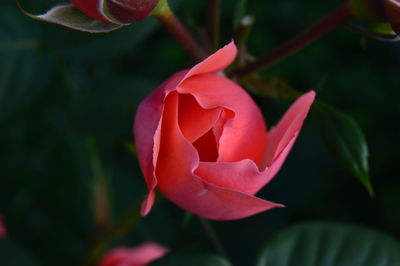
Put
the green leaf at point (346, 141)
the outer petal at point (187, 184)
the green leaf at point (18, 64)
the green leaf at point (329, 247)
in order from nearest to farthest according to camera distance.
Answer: the outer petal at point (187, 184) < the green leaf at point (346, 141) < the green leaf at point (329, 247) < the green leaf at point (18, 64)

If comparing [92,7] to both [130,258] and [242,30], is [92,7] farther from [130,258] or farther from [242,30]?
[130,258]

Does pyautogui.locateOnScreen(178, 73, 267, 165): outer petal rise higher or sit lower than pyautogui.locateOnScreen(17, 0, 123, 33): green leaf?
lower

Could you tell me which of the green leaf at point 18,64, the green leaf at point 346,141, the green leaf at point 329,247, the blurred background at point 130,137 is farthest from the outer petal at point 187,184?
the green leaf at point 18,64

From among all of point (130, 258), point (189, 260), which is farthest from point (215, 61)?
point (130, 258)

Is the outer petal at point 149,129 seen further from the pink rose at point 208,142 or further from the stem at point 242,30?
the stem at point 242,30

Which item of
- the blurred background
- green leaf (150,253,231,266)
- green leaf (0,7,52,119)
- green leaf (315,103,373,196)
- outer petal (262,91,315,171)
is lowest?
the blurred background

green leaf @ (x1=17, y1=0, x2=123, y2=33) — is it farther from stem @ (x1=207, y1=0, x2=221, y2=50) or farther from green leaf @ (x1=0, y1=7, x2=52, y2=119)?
green leaf @ (x1=0, y1=7, x2=52, y2=119)

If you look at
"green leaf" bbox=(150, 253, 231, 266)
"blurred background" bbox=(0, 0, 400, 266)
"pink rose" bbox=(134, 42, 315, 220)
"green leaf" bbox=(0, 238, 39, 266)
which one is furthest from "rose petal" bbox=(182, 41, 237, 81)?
"green leaf" bbox=(0, 238, 39, 266)
